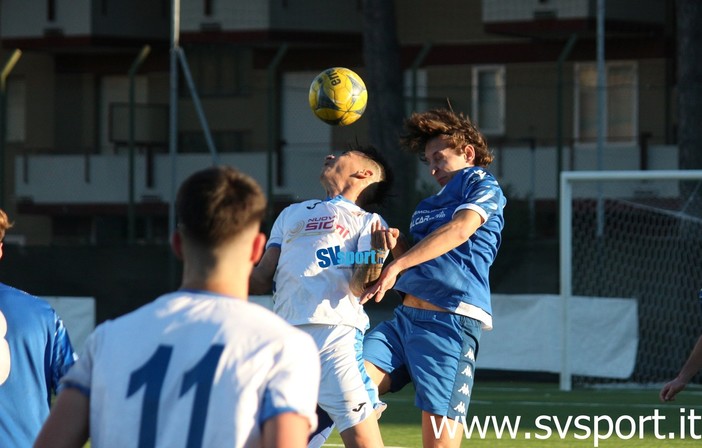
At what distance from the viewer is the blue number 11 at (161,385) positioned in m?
2.77

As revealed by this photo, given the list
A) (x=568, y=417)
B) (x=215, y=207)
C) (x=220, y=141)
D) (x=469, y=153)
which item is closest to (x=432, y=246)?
(x=469, y=153)

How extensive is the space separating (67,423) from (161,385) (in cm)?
23

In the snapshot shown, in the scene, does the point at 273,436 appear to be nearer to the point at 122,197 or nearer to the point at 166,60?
the point at 122,197

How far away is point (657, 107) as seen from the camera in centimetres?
2303

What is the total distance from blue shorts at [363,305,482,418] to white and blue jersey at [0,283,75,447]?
2.04 m

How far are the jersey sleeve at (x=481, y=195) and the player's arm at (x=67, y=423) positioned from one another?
329 centimetres

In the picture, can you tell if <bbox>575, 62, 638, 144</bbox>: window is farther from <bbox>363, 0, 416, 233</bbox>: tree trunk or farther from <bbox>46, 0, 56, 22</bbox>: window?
<bbox>46, 0, 56, 22</bbox>: window

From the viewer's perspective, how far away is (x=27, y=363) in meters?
4.27

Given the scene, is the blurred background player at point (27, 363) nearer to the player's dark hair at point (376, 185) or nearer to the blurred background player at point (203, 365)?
the blurred background player at point (203, 365)

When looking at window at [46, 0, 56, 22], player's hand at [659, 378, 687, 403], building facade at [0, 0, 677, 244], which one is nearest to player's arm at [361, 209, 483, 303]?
player's hand at [659, 378, 687, 403]

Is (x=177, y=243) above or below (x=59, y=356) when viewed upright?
above

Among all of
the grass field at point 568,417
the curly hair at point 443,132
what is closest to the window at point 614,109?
the grass field at point 568,417

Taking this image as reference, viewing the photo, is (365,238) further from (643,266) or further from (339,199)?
(643,266)

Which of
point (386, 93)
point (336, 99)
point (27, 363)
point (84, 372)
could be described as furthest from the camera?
point (386, 93)
